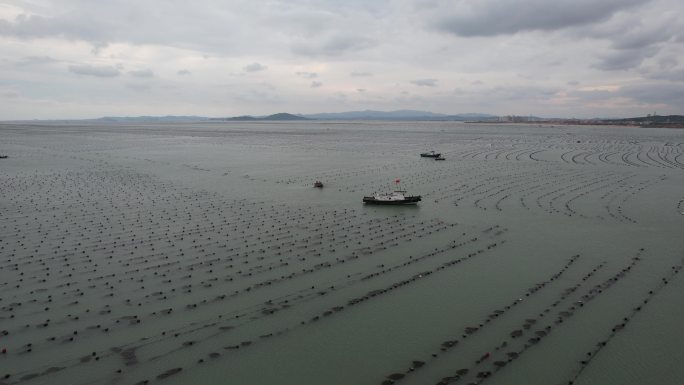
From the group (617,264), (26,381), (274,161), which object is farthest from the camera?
(274,161)

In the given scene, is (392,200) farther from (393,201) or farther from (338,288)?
(338,288)

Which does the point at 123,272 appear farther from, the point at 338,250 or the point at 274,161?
the point at 274,161

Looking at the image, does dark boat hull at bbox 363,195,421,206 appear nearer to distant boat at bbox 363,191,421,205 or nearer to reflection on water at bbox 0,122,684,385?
distant boat at bbox 363,191,421,205

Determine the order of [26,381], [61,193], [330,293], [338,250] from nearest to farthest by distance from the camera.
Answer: [26,381]
[330,293]
[338,250]
[61,193]

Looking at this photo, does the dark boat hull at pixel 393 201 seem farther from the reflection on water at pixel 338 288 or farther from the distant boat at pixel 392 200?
the reflection on water at pixel 338 288

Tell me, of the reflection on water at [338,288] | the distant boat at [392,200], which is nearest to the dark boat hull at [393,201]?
the distant boat at [392,200]

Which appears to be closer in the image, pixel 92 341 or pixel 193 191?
pixel 92 341

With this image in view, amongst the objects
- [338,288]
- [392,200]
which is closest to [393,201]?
[392,200]

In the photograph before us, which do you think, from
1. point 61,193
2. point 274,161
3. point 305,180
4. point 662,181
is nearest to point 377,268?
point 305,180
